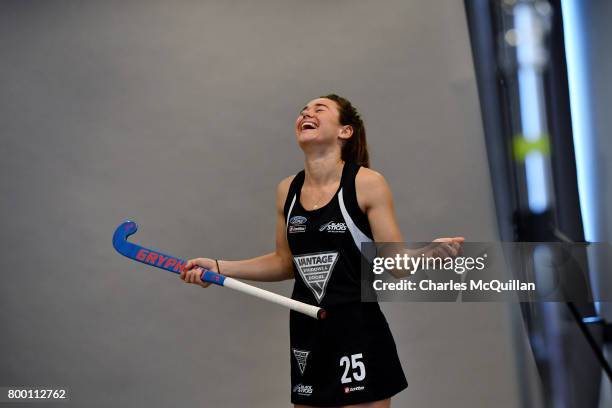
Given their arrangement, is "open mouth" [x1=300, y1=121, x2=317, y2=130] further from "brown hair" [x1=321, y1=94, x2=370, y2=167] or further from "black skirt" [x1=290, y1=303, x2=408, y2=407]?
"black skirt" [x1=290, y1=303, x2=408, y2=407]

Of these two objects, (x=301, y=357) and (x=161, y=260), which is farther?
(x=161, y=260)

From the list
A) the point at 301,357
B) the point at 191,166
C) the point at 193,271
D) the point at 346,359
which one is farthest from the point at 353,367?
the point at 191,166

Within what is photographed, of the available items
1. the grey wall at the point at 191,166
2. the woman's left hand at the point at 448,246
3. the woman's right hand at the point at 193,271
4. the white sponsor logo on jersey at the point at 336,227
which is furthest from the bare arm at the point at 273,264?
the grey wall at the point at 191,166

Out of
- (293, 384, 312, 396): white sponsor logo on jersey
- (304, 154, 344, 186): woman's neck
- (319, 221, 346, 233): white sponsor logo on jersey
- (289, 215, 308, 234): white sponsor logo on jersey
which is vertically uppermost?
(304, 154, 344, 186): woman's neck

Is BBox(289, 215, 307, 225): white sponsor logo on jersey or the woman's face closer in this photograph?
BBox(289, 215, 307, 225): white sponsor logo on jersey

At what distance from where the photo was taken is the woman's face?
212cm

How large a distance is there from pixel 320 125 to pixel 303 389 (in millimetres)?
718

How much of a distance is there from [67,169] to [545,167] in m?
1.88

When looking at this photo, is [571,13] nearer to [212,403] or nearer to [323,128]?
[323,128]

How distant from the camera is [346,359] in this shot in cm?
190

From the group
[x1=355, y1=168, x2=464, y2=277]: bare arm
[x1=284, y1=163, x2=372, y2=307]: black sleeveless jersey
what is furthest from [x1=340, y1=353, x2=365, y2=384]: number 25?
[x1=355, y1=168, x2=464, y2=277]: bare arm

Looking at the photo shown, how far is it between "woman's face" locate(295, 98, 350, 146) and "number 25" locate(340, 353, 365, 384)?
23.6 inches

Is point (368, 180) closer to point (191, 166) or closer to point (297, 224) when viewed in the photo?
point (297, 224)

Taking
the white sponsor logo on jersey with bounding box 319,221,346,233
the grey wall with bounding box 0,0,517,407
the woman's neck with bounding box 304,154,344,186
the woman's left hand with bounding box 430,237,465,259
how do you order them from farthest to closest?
the grey wall with bounding box 0,0,517,407
the woman's neck with bounding box 304,154,344,186
the white sponsor logo on jersey with bounding box 319,221,346,233
the woman's left hand with bounding box 430,237,465,259
